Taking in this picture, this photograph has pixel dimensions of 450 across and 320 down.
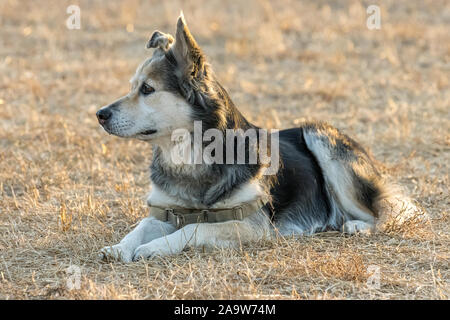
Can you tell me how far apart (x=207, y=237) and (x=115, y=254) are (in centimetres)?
73

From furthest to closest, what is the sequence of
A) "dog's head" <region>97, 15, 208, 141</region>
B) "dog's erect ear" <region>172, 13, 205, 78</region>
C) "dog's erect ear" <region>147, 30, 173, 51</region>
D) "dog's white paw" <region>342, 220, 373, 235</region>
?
"dog's white paw" <region>342, 220, 373, 235</region> → "dog's erect ear" <region>147, 30, 173, 51</region> → "dog's head" <region>97, 15, 208, 141</region> → "dog's erect ear" <region>172, 13, 205, 78</region>

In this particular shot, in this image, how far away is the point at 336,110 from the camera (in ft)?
34.5

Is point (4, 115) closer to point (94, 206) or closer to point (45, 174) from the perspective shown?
point (45, 174)

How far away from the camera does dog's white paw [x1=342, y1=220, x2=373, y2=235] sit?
592 cm

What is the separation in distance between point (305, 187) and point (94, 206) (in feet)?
6.57

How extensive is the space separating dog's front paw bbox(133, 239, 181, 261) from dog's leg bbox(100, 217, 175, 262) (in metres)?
0.07

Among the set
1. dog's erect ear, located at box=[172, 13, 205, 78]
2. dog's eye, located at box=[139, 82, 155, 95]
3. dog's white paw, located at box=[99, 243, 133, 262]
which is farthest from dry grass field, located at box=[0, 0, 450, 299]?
dog's erect ear, located at box=[172, 13, 205, 78]

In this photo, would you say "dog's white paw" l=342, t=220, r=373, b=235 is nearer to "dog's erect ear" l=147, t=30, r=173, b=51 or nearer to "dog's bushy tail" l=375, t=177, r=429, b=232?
"dog's bushy tail" l=375, t=177, r=429, b=232

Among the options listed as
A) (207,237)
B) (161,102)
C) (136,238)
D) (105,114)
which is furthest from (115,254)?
(161,102)

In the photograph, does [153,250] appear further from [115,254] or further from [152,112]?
[152,112]

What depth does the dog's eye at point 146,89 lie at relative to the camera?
17.3ft

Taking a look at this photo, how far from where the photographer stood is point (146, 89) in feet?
17.4

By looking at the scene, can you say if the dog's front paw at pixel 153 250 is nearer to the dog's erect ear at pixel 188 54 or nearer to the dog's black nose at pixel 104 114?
the dog's black nose at pixel 104 114

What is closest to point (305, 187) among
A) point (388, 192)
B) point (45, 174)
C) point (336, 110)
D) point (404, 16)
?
point (388, 192)
